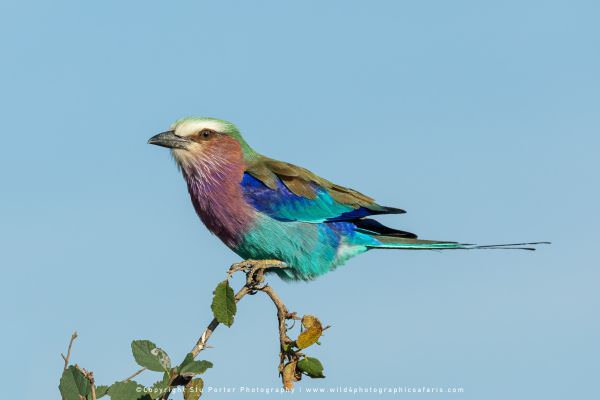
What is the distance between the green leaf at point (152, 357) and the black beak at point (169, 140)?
11.9 ft

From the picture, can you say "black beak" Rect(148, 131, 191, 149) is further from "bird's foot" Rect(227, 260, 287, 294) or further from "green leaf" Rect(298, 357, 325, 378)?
"green leaf" Rect(298, 357, 325, 378)

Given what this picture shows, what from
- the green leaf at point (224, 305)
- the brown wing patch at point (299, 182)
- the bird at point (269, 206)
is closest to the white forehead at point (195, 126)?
the bird at point (269, 206)

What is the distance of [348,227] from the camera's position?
743 cm

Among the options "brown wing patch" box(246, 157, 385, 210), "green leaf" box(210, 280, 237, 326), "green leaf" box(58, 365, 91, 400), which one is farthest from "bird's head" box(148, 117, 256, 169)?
"green leaf" box(58, 365, 91, 400)

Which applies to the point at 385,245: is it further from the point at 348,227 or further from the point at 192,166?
the point at 192,166

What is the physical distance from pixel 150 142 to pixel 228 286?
3.07 m

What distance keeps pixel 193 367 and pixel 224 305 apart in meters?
0.63

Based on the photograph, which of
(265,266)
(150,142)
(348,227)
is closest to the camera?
(265,266)

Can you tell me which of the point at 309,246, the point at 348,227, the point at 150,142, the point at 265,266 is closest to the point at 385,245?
the point at 348,227

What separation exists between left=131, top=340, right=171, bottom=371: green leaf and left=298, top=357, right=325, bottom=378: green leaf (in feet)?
2.92

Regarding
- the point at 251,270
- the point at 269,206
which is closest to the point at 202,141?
the point at 269,206

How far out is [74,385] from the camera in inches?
125

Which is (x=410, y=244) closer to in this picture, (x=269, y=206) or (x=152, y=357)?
(x=269, y=206)

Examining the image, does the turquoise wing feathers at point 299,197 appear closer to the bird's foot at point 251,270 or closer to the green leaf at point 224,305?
the bird's foot at point 251,270
